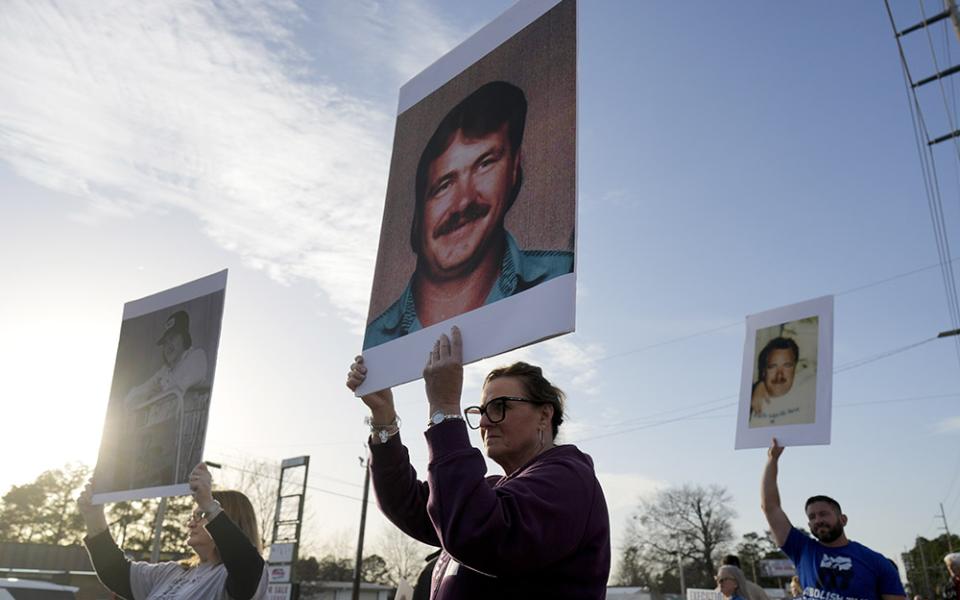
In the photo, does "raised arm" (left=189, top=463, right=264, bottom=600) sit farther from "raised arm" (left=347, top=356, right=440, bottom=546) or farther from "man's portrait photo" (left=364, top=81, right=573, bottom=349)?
"man's portrait photo" (left=364, top=81, right=573, bottom=349)

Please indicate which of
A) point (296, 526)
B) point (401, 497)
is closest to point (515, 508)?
point (401, 497)

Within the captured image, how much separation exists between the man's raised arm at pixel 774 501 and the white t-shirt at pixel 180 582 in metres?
3.54

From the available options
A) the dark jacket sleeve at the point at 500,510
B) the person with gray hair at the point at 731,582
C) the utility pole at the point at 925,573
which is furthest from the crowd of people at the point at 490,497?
the utility pole at the point at 925,573

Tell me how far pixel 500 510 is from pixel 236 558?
77.9 inches

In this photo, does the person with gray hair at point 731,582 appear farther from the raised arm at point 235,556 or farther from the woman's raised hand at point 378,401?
the woman's raised hand at point 378,401

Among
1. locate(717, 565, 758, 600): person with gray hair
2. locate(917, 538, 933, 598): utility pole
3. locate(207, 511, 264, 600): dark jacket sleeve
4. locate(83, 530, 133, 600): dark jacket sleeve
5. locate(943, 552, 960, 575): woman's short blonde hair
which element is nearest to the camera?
locate(207, 511, 264, 600): dark jacket sleeve

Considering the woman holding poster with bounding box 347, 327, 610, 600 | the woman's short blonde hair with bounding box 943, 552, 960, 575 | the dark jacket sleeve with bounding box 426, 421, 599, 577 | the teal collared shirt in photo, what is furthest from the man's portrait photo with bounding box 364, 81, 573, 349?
the woman's short blonde hair with bounding box 943, 552, 960, 575

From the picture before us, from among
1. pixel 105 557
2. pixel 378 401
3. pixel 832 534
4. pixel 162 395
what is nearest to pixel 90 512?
pixel 105 557

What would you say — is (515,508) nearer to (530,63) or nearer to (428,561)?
(530,63)

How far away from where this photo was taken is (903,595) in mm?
4770

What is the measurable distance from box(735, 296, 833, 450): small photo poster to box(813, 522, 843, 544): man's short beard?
660 millimetres

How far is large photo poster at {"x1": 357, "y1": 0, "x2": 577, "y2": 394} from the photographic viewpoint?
2214 mm

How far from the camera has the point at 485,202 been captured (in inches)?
102

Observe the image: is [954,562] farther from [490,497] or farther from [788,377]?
[490,497]
